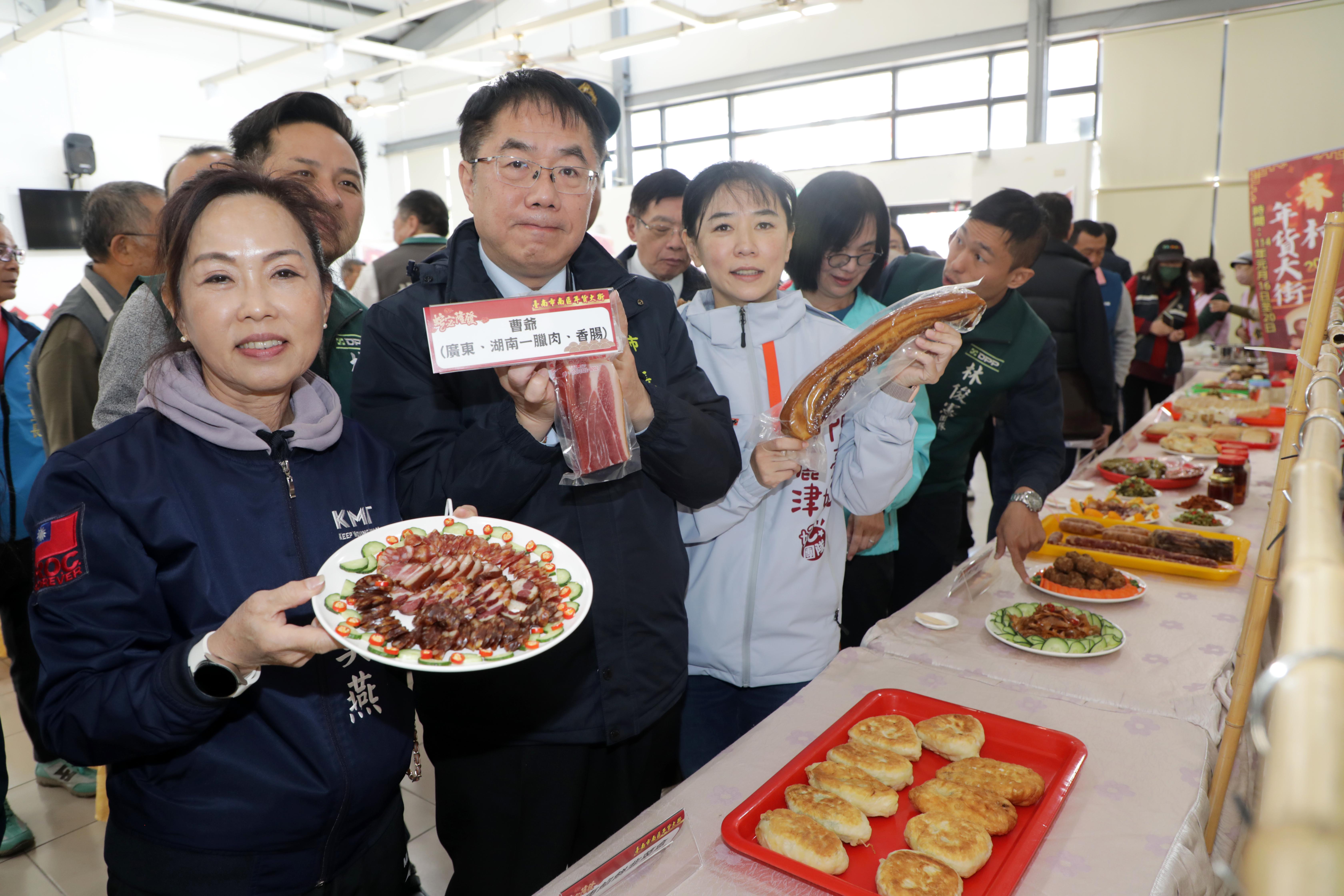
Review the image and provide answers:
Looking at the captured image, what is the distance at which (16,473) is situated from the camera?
2596 millimetres

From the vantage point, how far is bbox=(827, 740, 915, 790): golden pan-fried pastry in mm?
1220

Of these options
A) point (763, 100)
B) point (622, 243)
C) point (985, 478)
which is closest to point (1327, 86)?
point (985, 478)

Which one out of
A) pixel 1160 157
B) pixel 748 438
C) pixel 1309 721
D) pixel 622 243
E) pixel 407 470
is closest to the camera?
pixel 1309 721

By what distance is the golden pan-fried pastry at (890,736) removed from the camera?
4.21ft

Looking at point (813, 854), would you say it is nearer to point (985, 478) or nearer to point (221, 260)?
point (221, 260)

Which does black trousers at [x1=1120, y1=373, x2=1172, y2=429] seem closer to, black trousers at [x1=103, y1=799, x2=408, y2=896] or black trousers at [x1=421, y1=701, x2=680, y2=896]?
black trousers at [x1=421, y1=701, x2=680, y2=896]

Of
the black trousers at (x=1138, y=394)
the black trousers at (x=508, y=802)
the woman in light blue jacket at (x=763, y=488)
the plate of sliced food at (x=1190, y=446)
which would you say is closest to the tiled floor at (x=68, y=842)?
the black trousers at (x=508, y=802)

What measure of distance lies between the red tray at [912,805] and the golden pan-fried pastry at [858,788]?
0.08ft

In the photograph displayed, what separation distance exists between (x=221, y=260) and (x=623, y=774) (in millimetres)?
1113

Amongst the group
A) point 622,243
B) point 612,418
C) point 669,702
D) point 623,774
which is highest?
point 622,243

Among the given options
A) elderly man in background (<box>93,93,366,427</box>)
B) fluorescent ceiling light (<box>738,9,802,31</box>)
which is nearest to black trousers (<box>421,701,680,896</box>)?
elderly man in background (<box>93,93,366,427</box>)

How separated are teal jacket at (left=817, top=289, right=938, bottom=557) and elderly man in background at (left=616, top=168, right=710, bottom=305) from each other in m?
1.18

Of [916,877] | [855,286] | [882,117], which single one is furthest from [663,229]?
[882,117]

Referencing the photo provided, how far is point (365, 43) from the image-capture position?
10.5 meters
